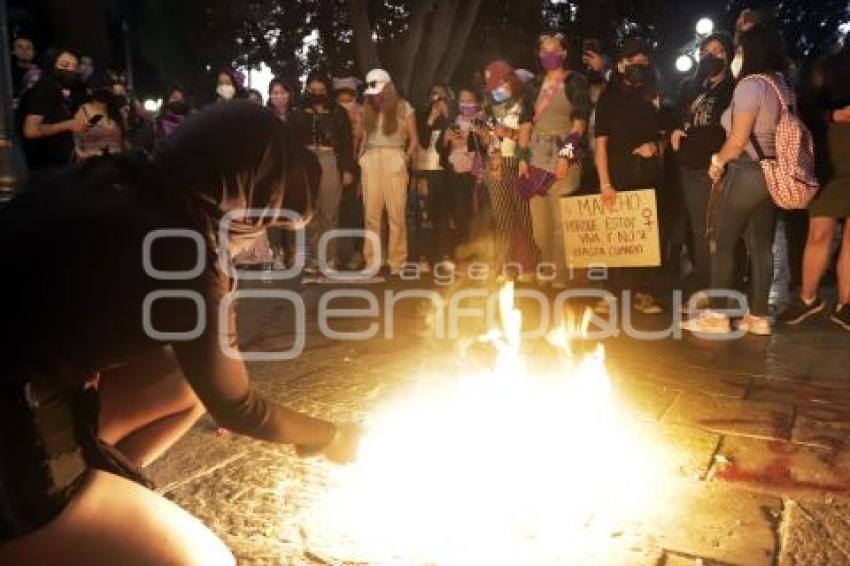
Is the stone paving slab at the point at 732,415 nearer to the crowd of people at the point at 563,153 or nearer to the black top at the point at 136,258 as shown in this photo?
the crowd of people at the point at 563,153

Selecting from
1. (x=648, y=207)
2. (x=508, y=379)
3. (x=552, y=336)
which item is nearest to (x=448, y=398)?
(x=508, y=379)

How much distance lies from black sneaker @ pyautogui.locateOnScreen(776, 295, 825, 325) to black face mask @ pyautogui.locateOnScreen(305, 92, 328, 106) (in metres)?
5.51

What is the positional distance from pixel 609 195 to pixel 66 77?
5.16m

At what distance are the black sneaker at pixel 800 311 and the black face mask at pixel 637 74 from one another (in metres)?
2.25

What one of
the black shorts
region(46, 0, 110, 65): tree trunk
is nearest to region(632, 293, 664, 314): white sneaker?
the black shorts

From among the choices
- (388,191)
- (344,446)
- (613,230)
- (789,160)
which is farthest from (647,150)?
(344,446)

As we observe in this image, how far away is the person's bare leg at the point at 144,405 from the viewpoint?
281 centimetres

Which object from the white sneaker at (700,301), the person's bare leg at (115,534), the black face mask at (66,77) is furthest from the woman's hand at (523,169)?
the person's bare leg at (115,534)

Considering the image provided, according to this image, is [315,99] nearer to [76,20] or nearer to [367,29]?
[367,29]

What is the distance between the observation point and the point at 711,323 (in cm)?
647

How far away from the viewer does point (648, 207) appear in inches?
273

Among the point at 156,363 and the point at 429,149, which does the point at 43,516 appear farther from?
the point at 429,149

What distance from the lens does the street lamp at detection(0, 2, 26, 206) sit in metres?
6.34

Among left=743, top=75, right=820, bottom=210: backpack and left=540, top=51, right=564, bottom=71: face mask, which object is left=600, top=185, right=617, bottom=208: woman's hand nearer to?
left=540, top=51, right=564, bottom=71: face mask
